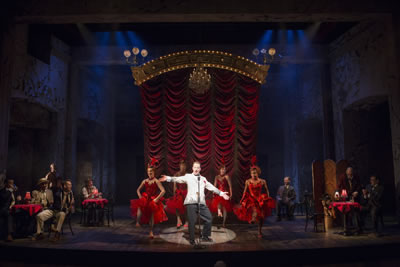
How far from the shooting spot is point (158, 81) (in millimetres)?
9578


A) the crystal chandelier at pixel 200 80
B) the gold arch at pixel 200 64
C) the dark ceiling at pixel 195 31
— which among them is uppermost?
the dark ceiling at pixel 195 31

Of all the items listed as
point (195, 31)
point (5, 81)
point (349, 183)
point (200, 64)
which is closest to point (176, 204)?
point (200, 64)

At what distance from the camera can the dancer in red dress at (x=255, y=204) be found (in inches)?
274

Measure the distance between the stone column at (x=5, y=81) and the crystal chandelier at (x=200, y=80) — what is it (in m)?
4.79

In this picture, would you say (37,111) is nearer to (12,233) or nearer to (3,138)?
(3,138)

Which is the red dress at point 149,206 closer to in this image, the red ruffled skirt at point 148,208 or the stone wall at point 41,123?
the red ruffled skirt at point 148,208

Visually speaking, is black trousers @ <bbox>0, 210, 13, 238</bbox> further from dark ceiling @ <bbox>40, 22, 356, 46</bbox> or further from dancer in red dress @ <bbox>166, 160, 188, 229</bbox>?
dark ceiling @ <bbox>40, 22, 356, 46</bbox>

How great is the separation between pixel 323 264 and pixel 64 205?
544cm

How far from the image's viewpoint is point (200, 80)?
28.8 ft

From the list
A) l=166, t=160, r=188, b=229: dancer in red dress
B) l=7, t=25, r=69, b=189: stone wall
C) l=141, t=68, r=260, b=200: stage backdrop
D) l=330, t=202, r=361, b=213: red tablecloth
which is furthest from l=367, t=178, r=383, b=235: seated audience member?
l=7, t=25, r=69, b=189: stone wall

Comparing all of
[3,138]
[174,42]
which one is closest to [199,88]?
[174,42]

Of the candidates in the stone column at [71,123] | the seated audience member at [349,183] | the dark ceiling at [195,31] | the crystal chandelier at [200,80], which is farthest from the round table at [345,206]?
the stone column at [71,123]

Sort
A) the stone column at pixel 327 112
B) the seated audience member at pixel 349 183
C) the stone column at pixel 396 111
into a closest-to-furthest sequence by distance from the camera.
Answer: the seated audience member at pixel 349 183 < the stone column at pixel 396 111 < the stone column at pixel 327 112

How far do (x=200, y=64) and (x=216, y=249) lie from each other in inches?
217
